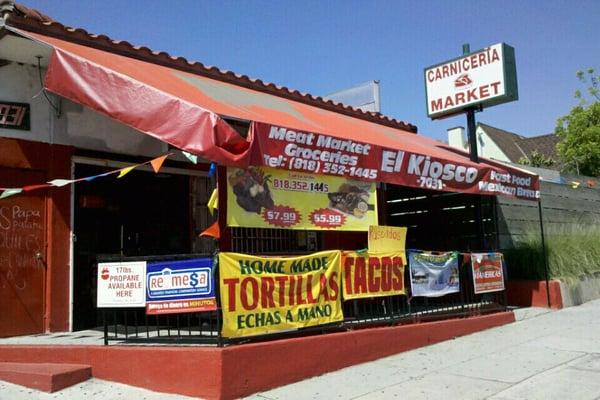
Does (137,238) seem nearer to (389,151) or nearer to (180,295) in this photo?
(180,295)

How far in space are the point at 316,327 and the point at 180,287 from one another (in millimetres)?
1793

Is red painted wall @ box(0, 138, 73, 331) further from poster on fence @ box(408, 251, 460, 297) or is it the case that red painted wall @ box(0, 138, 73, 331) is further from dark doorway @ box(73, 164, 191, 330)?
poster on fence @ box(408, 251, 460, 297)

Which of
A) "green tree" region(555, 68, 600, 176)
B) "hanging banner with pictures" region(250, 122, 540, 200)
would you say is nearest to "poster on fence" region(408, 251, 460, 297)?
"hanging banner with pictures" region(250, 122, 540, 200)

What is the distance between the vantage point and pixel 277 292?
21.2 ft

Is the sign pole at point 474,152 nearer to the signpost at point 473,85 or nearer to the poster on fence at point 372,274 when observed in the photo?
the signpost at point 473,85

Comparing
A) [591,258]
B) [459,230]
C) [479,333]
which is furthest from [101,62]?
[591,258]

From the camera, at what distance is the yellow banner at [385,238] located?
7.77 m

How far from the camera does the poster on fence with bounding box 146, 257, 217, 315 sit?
5.93 meters

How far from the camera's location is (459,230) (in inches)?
503

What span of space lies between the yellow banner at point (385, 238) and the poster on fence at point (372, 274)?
0.25ft

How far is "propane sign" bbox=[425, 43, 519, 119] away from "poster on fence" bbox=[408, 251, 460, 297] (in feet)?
11.6

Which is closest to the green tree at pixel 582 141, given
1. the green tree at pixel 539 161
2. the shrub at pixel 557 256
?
the green tree at pixel 539 161

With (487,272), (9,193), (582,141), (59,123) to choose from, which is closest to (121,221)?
(59,123)

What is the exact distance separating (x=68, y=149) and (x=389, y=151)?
14.6 feet
